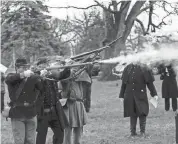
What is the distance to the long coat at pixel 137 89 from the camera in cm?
928

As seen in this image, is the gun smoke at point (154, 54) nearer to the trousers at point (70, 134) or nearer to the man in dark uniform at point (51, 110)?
the man in dark uniform at point (51, 110)

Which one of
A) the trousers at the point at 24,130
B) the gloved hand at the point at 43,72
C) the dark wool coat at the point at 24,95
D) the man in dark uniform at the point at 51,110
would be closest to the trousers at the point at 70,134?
the man in dark uniform at the point at 51,110

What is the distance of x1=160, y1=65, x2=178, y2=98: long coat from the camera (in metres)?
13.4

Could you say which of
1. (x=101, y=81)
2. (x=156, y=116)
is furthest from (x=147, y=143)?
(x=101, y=81)

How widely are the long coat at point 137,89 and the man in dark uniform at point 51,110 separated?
252cm

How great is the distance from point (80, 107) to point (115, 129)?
2.97 meters

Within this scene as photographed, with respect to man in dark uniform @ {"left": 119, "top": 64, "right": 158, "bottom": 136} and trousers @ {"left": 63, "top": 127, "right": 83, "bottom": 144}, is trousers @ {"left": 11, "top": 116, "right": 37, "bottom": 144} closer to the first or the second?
trousers @ {"left": 63, "top": 127, "right": 83, "bottom": 144}

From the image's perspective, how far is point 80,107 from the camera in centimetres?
768

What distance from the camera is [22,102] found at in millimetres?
6863

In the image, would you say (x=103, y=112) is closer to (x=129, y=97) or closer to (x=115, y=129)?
(x=115, y=129)

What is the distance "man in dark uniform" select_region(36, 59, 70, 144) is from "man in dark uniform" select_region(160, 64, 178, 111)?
679cm

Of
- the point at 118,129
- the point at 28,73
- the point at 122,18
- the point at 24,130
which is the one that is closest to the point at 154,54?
the point at 28,73

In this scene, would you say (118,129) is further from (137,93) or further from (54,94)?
(54,94)

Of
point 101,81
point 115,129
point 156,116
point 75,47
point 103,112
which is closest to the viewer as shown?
point 115,129
